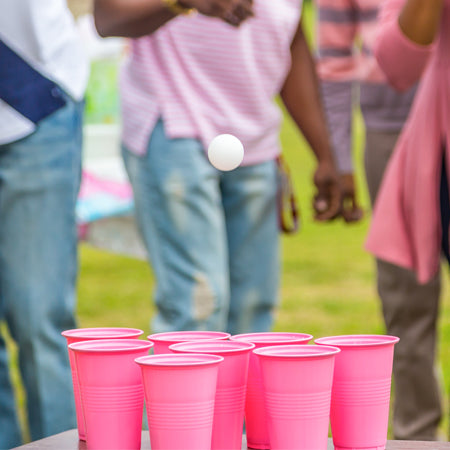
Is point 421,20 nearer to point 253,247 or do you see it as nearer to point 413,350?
point 253,247

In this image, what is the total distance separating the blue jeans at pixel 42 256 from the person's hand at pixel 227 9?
555 mm

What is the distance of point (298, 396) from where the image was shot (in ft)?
5.16

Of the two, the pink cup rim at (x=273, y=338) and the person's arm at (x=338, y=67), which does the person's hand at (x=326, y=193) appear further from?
the pink cup rim at (x=273, y=338)

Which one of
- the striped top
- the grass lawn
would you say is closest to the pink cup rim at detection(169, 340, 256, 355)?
the striped top

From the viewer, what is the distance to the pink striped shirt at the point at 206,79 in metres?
2.98

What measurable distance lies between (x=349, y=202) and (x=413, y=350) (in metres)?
0.61

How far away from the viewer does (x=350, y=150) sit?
12.8 feet

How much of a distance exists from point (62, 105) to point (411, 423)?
1557mm

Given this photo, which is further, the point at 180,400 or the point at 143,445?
the point at 143,445

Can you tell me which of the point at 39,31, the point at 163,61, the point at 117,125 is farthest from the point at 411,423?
the point at 117,125

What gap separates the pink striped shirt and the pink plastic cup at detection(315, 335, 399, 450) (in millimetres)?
1405

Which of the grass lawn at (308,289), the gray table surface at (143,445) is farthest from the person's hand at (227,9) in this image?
the grass lawn at (308,289)

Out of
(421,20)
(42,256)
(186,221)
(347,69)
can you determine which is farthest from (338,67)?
(42,256)

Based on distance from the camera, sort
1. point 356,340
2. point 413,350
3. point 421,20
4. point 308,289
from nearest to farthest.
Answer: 1. point 356,340
2. point 421,20
3. point 413,350
4. point 308,289
